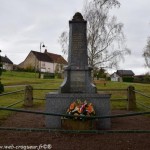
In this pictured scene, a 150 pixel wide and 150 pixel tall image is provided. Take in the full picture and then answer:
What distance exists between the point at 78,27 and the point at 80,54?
103cm

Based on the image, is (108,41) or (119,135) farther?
(108,41)

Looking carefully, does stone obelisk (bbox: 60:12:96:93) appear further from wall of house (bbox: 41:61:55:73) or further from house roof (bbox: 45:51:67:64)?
house roof (bbox: 45:51:67:64)

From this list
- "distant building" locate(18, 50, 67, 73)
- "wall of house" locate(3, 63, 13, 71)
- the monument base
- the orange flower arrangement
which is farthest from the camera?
"wall of house" locate(3, 63, 13, 71)

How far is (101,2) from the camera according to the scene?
35.5 metres

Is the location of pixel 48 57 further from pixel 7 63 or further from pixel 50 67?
pixel 7 63

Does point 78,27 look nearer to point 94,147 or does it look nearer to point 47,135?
point 47,135

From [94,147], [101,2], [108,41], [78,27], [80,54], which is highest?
[101,2]

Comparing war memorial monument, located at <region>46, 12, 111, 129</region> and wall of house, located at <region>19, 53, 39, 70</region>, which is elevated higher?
wall of house, located at <region>19, 53, 39, 70</region>

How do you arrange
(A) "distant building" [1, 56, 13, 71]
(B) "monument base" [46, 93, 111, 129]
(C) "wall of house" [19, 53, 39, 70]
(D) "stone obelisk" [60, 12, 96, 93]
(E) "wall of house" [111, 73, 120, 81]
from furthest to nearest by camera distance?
(E) "wall of house" [111, 73, 120, 81], (A) "distant building" [1, 56, 13, 71], (C) "wall of house" [19, 53, 39, 70], (D) "stone obelisk" [60, 12, 96, 93], (B) "monument base" [46, 93, 111, 129]

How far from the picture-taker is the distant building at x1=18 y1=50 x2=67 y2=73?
307 feet

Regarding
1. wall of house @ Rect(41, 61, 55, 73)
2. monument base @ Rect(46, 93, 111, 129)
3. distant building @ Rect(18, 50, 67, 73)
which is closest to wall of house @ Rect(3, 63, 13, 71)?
distant building @ Rect(18, 50, 67, 73)

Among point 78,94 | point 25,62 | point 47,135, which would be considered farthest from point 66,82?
point 25,62

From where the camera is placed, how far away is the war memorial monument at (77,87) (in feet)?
35.1

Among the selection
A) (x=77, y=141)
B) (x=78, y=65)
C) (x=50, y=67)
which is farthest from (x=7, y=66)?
(x=77, y=141)
